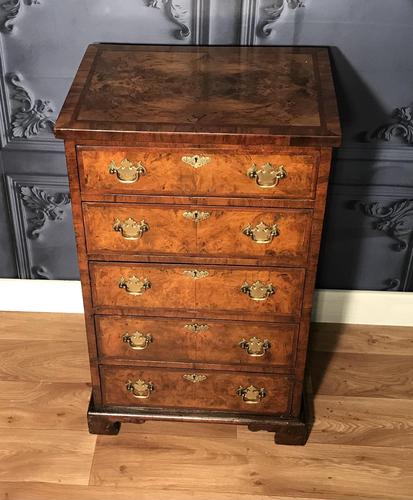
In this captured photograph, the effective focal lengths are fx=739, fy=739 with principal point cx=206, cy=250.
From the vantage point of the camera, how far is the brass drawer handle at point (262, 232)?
72.6 inches

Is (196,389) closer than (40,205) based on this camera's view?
Yes

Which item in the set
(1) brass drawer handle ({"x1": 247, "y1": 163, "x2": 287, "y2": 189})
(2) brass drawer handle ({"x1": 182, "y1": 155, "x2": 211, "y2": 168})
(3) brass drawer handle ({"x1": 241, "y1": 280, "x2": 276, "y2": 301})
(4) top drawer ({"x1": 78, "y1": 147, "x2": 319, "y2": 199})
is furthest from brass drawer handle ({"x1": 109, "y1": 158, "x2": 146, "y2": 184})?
(3) brass drawer handle ({"x1": 241, "y1": 280, "x2": 276, "y2": 301})

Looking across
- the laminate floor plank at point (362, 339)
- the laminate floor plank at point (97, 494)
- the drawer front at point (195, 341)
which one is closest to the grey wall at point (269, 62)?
the laminate floor plank at point (362, 339)

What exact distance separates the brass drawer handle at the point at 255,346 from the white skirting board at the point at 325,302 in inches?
24.3

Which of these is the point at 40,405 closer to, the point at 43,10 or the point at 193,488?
the point at 193,488

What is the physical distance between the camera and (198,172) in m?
1.76

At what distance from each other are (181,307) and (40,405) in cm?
70

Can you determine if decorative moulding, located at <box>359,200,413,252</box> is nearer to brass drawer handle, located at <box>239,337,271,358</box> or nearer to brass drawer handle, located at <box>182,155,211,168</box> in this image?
brass drawer handle, located at <box>239,337,271,358</box>

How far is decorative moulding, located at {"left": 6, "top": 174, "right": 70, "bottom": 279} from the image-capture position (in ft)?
8.01

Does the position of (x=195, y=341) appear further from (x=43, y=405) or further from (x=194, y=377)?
(x=43, y=405)

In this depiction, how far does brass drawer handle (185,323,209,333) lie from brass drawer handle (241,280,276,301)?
17cm

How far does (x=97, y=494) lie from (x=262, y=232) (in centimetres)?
93

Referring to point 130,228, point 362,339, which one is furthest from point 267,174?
point 362,339

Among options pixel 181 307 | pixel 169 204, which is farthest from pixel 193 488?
pixel 169 204
